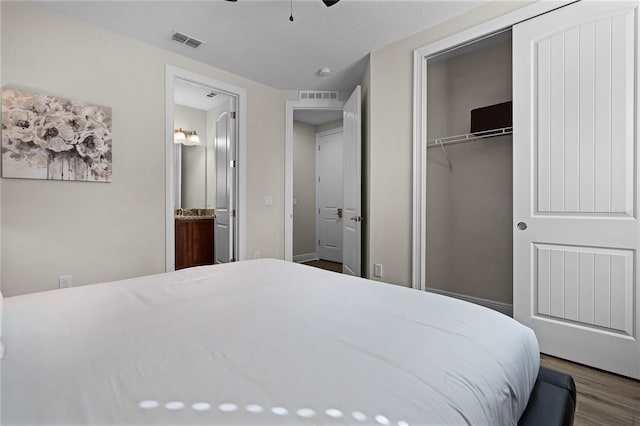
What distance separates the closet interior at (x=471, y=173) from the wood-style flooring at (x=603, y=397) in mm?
1127

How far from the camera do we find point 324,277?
1529mm

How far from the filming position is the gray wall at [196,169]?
512 centimetres

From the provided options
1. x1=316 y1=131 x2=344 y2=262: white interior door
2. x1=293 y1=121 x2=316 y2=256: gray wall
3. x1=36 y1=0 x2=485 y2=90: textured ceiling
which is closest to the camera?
x1=36 y1=0 x2=485 y2=90: textured ceiling

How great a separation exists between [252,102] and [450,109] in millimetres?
2334

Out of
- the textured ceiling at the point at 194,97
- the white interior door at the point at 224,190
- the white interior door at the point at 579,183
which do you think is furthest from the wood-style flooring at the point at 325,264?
the white interior door at the point at 579,183

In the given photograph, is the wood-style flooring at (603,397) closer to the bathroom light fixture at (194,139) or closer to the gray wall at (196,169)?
the gray wall at (196,169)

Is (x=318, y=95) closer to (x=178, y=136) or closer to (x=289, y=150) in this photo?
(x=289, y=150)

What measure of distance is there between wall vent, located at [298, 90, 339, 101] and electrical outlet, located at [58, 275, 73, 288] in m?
3.18

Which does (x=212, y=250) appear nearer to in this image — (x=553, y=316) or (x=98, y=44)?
(x=98, y=44)

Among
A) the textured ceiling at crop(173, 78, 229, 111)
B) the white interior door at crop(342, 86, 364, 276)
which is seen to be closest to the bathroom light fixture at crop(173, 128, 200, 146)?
the textured ceiling at crop(173, 78, 229, 111)

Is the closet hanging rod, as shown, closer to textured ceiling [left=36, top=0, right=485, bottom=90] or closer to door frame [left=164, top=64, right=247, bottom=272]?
textured ceiling [left=36, top=0, right=485, bottom=90]

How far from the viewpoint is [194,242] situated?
4441 mm

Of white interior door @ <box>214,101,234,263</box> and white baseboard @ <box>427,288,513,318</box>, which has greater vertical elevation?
white interior door @ <box>214,101,234,263</box>

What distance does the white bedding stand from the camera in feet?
1.78
